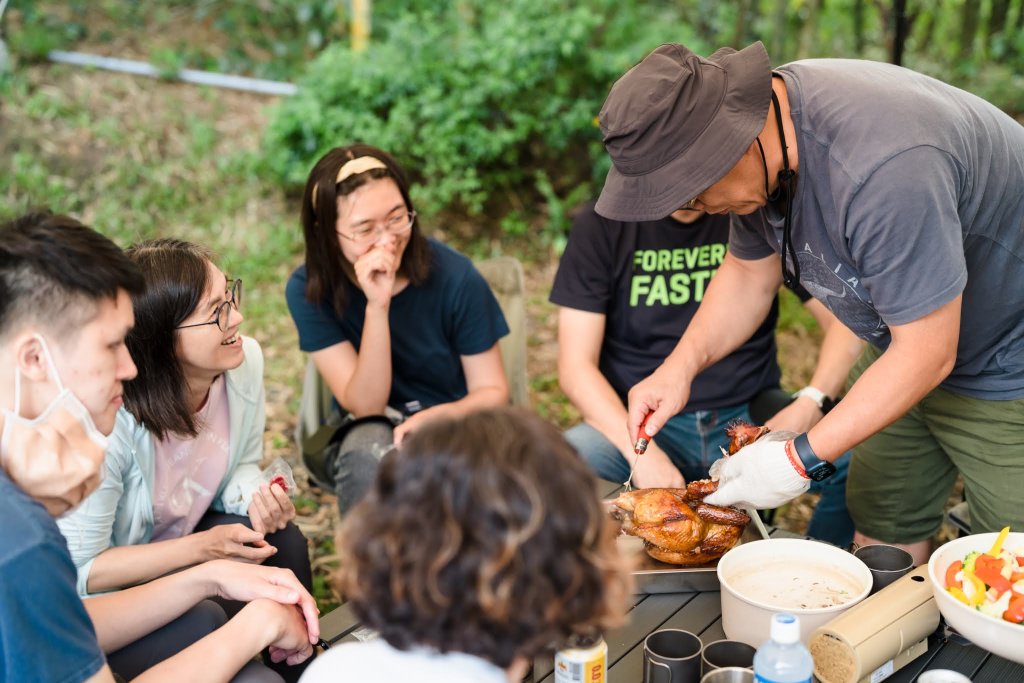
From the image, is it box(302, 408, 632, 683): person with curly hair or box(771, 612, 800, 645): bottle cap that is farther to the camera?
box(771, 612, 800, 645): bottle cap

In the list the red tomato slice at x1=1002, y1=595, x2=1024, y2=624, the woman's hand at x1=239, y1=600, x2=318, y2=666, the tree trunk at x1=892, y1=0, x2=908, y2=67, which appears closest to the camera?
the red tomato slice at x1=1002, y1=595, x2=1024, y2=624

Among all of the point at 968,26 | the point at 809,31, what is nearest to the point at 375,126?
the point at 809,31

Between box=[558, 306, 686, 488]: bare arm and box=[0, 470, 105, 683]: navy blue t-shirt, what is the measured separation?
5.93 ft

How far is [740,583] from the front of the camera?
2.13 metres

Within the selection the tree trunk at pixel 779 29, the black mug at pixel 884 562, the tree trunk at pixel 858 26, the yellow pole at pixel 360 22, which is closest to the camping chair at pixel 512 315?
the black mug at pixel 884 562

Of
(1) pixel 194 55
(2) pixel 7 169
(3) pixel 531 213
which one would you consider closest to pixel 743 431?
(3) pixel 531 213

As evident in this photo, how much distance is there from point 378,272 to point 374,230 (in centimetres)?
14

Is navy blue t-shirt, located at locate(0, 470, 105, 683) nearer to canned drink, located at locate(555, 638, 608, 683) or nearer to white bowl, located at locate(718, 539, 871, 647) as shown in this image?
canned drink, located at locate(555, 638, 608, 683)

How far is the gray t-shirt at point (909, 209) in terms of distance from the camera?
199cm

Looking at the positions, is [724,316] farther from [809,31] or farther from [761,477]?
[809,31]

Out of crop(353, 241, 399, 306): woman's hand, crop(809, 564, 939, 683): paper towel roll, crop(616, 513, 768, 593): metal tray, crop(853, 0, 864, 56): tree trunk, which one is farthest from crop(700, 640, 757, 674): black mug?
crop(853, 0, 864, 56): tree trunk

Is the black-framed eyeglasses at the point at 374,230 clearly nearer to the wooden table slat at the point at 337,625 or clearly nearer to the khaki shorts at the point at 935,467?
the wooden table slat at the point at 337,625

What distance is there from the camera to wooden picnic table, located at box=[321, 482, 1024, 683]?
1.94 meters

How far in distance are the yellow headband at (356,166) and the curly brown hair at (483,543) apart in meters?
1.85
